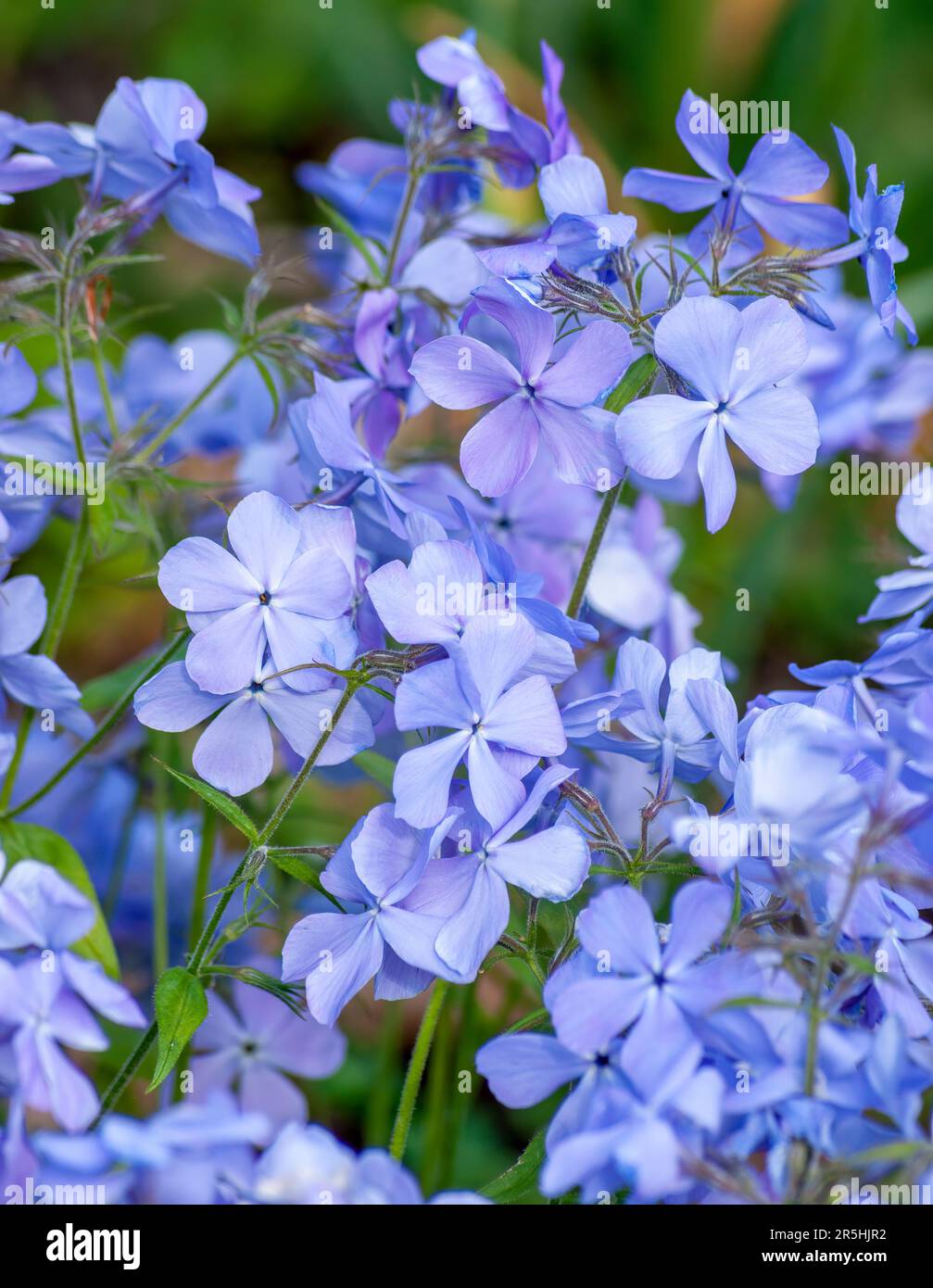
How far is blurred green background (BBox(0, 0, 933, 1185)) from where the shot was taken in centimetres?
189

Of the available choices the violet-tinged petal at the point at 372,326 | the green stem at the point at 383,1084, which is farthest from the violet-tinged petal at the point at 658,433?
the green stem at the point at 383,1084

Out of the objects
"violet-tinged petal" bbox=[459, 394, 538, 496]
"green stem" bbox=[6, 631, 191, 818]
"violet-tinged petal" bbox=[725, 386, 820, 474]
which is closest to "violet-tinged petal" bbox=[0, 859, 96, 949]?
"green stem" bbox=[6, 631, 191, 818]

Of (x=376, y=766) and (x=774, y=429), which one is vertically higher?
(x=774, y=429)

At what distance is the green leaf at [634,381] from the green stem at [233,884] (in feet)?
0.71

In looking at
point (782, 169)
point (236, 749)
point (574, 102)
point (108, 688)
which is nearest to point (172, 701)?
point (236, 749)

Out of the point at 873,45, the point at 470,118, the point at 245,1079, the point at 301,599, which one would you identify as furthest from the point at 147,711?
the point at 873,45

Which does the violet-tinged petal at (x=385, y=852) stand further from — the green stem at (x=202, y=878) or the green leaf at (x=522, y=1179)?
the green stem at (x=202, y=878)

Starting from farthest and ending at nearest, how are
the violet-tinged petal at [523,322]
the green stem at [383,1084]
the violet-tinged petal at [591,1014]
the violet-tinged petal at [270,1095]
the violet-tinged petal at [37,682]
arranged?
the green stem at [383,1084] < the violet-tinged petal at [270,1095] < the violet-tinged petal at [37,682] < the violet-tinged petal at [523,322] < the violet-tinged petal at [591,1014]

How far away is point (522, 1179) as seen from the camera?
66 centimetres

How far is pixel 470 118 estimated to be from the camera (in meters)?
0.86

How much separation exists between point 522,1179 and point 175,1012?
0.60ft

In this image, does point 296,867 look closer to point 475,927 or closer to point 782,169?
point 475,927

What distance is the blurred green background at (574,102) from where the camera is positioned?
189 centimetres

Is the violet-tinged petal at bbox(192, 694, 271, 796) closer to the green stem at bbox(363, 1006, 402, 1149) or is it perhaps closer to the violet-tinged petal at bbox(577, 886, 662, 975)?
→ the violet-tinged petal at bbox(577, 886, 662, 975)
